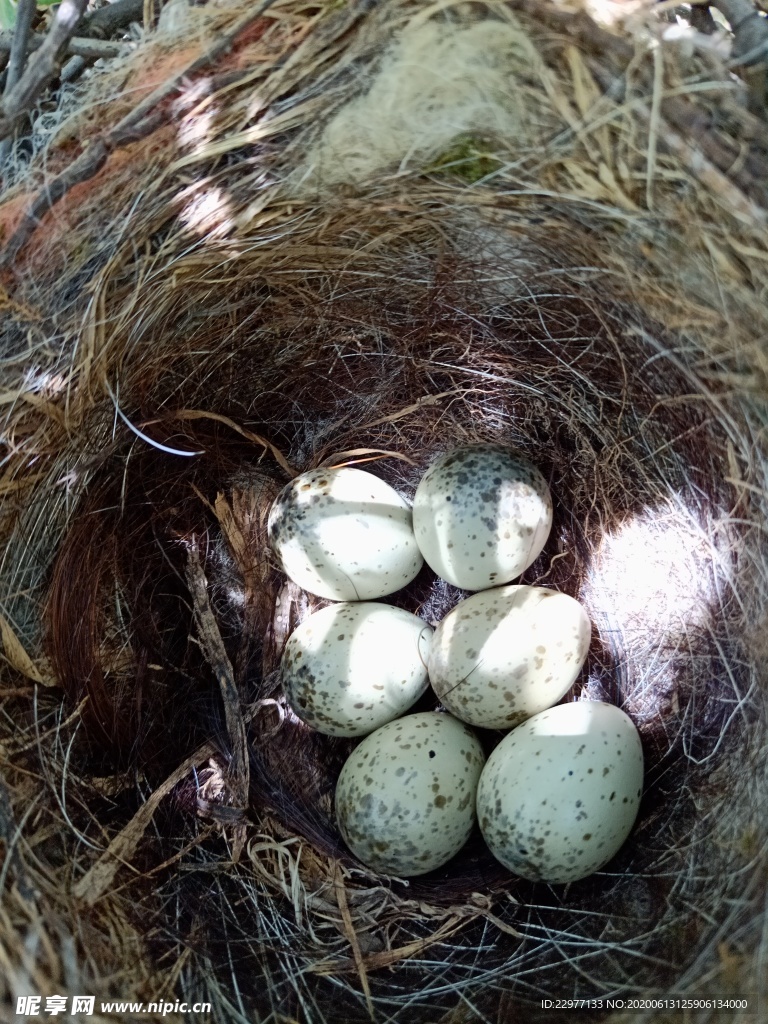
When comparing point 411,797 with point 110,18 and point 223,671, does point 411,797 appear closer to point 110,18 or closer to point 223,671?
point 223,671

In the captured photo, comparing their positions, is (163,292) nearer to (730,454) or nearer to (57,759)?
(57,759)

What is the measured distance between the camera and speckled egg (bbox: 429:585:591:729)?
4.60 ft

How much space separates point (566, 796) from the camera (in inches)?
49.4

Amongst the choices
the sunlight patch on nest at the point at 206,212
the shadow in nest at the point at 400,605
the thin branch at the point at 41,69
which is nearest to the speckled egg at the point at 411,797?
the shadow in nest at the point at 400,605

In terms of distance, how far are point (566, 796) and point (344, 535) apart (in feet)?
2.10

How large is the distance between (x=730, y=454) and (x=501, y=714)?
62cm

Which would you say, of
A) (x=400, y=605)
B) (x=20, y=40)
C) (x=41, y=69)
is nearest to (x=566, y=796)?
(x=400, y=605)

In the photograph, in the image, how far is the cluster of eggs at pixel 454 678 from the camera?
4.21ft

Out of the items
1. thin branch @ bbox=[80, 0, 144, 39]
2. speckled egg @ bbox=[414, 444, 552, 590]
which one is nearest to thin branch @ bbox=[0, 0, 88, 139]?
thin branch @ bbox=[80, 0, 144, 39]

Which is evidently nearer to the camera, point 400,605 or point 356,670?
point 356,670

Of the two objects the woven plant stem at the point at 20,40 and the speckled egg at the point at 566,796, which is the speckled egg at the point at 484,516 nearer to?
the speckled egg at the point at 566,796

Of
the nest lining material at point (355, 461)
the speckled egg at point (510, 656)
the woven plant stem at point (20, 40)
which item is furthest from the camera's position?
the speckled egg at point (510, 656)

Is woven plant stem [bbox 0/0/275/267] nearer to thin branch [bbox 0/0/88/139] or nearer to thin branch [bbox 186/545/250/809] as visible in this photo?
Answer: thin branch [bbox 0/0/88/139]

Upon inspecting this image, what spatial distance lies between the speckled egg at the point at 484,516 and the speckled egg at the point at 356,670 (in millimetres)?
171
